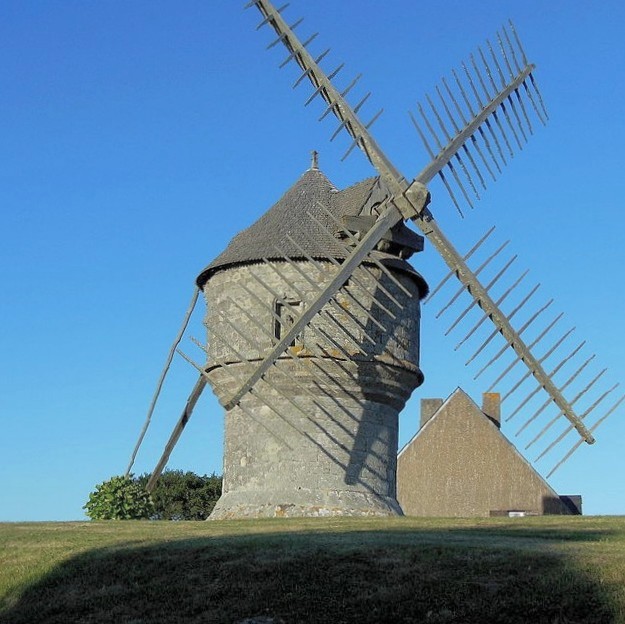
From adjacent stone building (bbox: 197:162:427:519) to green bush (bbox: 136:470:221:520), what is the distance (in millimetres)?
15312

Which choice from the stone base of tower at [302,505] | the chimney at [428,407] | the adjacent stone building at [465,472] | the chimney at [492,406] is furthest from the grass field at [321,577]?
the chimney at [492,406]

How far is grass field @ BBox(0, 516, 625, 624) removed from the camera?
1319cm

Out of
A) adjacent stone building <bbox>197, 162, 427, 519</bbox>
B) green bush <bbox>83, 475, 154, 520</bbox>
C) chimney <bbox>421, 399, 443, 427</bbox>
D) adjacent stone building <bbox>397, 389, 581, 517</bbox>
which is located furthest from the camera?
chimney <bbox>421, 399, 443, 427</bbox>

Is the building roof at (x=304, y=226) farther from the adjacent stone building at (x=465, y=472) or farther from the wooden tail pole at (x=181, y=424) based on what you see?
the adjacent stone building at (x=465, y=472)

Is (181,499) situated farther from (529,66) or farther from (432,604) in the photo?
(432,604)

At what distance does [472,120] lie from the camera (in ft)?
80.3

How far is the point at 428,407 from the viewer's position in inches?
1581

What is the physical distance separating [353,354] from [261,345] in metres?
1.98

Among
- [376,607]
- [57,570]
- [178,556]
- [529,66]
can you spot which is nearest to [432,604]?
[376,607]

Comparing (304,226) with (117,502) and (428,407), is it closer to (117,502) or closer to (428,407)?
(117,502)

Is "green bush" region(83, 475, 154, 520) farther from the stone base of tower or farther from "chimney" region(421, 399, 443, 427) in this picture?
"chimney" region(421, 399, 443, 427)

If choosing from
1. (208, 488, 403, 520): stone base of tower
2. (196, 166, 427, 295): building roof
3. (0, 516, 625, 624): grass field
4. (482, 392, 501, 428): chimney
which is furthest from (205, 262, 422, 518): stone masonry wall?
(482, 392, 501, 428): chimney

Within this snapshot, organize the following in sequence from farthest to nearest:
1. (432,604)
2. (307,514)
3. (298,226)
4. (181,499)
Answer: (181,499), (298,226), (307,514), (432,604)

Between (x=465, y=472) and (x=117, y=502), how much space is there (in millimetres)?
14382
